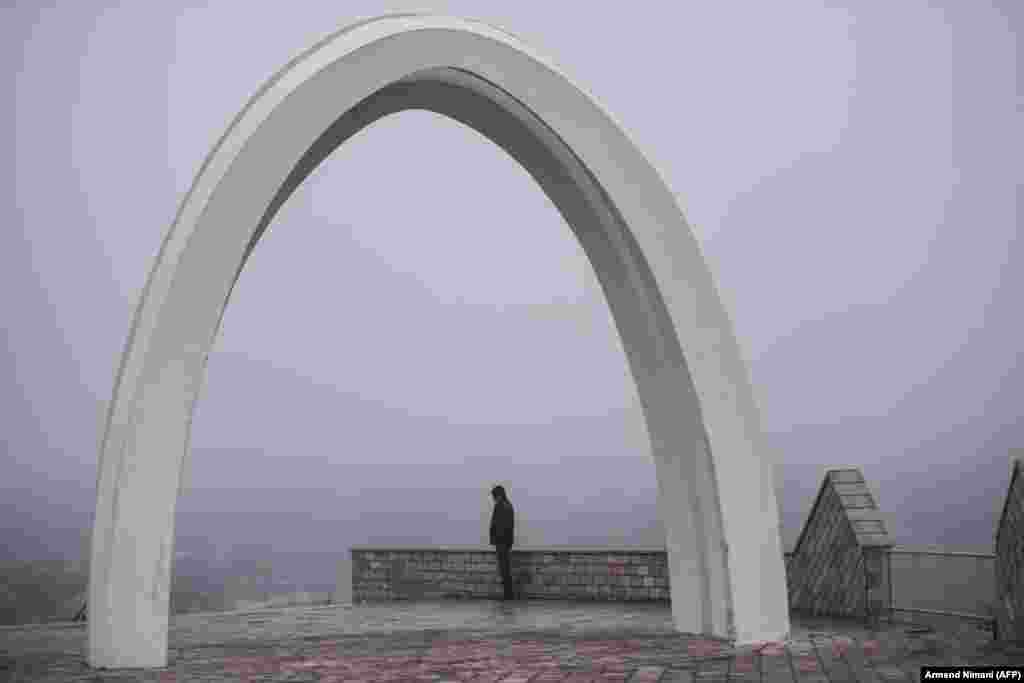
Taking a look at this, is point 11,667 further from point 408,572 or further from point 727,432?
point 408,572

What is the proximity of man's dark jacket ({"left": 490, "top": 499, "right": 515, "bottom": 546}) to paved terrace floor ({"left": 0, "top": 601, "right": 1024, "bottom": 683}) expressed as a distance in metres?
2.28

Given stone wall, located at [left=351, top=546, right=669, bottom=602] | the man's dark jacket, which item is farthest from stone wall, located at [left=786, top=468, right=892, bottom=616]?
the man's dark jacket

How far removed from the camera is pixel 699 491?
12.6 meters

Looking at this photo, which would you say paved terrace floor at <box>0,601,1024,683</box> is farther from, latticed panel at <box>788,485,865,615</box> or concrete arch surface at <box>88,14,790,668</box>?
concrete arch surface at <box>88,14,790,668</box>

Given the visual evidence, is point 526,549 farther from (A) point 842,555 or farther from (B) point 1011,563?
(B) point 1011,563

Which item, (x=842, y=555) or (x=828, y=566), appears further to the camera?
(x=828, y=566)

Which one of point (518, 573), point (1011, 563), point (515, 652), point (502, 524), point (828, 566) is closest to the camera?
point (515, 652)

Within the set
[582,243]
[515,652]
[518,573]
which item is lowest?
[515,652]

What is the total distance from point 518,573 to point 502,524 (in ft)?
4.34

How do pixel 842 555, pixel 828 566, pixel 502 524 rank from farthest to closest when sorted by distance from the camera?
pixel 502 524, pixel 828 566, pixel 842 555

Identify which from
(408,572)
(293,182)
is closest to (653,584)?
(408,572)

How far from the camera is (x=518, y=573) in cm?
2012

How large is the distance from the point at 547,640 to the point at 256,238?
4.81 m

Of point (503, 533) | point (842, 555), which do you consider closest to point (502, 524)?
point (503, 533)
